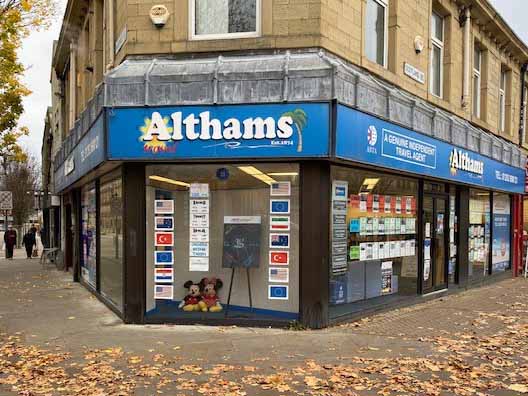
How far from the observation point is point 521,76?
59.8ft

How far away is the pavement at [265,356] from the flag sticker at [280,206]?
5.59 ft

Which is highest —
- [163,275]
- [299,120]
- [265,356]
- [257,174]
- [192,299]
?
[299,120]

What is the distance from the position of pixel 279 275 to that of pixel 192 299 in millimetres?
1393

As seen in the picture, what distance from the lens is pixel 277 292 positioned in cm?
795

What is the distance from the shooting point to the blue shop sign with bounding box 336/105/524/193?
7.46 metres

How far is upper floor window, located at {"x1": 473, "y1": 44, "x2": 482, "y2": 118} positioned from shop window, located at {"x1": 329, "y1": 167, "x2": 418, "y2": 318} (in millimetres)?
5524

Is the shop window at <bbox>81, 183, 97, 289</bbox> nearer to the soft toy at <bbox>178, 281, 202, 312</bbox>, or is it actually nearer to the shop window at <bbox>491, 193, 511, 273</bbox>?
the soft toy at <bbox>178, 281, 202, 312</bbox>

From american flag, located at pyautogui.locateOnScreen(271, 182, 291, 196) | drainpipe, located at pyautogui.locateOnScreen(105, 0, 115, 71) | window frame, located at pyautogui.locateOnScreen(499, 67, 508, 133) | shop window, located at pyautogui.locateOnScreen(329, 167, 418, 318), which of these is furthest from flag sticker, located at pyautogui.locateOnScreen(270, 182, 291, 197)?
window frame, located at pyautogui.locateOnScreen(499, 67, 508, 133)

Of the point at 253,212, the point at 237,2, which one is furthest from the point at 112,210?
the point at 237,2

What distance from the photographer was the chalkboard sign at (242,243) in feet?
26.3

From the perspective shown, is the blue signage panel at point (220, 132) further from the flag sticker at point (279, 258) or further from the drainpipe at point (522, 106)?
the drainpipe at point (522, 106)

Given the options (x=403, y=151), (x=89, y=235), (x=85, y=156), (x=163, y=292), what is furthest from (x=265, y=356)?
(x=89, y=235)

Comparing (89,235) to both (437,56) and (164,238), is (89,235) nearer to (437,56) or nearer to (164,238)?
(164,238)

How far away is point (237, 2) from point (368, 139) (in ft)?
9.40
